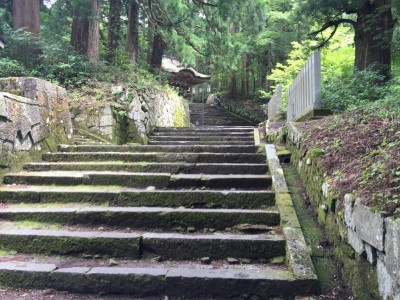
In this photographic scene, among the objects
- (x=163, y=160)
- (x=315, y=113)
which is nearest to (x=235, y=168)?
(x=163, y=160)

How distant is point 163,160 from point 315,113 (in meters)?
2.25

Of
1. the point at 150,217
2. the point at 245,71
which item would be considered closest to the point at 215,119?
the point at 245,71

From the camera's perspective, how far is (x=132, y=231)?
312cm

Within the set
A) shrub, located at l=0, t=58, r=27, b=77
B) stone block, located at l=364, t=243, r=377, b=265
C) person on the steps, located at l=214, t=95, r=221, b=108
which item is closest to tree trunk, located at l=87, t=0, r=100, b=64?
shrub, located at l=0, t=58, r=27, b=77

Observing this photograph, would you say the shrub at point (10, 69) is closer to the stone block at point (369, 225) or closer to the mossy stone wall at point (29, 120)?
the mossy stone wall at point (29, 120)

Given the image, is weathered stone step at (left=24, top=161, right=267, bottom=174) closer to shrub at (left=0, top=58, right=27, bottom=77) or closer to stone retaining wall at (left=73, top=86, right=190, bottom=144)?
stone retaining wall at (left=73, top=86, right=190, bottom=144)

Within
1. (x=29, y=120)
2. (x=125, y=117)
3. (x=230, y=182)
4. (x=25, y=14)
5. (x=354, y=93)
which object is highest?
(x=25, y=14)

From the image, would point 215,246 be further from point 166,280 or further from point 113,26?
point 113,26

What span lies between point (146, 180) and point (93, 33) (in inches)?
263

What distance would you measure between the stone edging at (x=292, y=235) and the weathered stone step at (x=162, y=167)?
0.43m

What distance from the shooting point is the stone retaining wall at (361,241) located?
5.16 ft

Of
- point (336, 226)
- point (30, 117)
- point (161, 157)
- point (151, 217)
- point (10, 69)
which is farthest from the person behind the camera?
point (10, 69)

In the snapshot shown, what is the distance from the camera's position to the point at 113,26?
11188mm

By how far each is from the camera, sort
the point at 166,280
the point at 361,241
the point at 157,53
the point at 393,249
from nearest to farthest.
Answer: the point at 393,249, the point at 361,241, the point at 166,280, the point at 157,53
